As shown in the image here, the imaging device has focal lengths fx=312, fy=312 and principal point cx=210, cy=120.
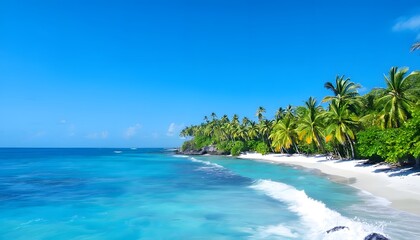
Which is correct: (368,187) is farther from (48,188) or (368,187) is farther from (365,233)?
(48,188)

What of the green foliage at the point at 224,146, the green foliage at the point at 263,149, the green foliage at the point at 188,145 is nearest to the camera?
the green foliage at the point at 263,149

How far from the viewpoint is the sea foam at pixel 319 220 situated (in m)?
10.2

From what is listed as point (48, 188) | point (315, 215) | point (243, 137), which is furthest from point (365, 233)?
point (243, 137)

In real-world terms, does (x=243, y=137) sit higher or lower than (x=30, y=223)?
higher

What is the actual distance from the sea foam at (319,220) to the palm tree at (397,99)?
14.6 metres

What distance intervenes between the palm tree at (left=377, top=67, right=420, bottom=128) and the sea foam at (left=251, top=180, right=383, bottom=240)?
14.6 m

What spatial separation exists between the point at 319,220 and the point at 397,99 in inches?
818

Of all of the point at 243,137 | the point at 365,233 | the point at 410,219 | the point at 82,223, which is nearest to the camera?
the point at 365,233

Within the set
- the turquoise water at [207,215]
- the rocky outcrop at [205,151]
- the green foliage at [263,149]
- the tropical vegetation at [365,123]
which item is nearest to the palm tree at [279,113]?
the tropical vegetation at [365,123]

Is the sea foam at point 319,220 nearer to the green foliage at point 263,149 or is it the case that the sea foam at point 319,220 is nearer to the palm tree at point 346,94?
the palm tree at point 346,94

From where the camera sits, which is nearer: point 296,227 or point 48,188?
point 296,227

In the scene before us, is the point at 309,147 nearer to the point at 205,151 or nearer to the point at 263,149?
the point at 263,149

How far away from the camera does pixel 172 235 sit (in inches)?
478

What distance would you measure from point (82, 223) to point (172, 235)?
5.11 m
